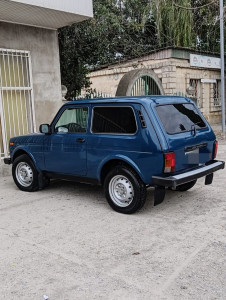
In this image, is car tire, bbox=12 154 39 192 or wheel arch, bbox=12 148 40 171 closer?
wheel arch, bbox=12 148 40 171

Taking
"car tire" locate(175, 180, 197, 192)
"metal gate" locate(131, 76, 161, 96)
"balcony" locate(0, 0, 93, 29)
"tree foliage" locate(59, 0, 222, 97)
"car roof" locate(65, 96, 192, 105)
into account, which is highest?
"tree foliage" locate(59, 0, 222, 97)

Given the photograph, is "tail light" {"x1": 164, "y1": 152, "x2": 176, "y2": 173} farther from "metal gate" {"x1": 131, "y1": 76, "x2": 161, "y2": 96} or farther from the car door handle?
"metal gate" {"x1": 131, "y1": 76, "x2": 161, "y2": 96}

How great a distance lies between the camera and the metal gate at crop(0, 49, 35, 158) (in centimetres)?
891

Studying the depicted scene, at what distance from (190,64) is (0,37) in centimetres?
1065

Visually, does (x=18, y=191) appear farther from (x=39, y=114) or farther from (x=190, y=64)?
(x=190, y=64)

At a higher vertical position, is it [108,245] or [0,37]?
[0,37]

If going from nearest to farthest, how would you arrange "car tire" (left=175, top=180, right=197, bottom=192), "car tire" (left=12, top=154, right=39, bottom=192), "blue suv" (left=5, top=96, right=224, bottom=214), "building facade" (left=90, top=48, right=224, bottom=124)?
"blue suv" (left=5, top=96, right=224, bottom=214) < "car tire" (left=175, top=180, right=197, bottom=192) < "car tire" (left=12, top=154, right=39, bottom=192) < "building facade" (left=90, top=48, right=224, bottom=124)

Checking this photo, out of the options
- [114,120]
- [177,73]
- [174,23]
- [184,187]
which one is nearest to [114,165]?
[114,120]

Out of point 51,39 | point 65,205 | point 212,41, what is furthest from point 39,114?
point 212,41

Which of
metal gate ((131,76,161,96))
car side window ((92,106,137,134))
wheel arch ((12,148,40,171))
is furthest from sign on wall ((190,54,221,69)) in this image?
Result: car side window ((92,106,137,134))

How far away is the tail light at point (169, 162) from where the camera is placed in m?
4.63

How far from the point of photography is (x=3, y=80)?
29.2 feet

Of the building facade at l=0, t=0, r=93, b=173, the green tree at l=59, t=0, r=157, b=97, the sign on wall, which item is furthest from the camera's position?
the sign on wall

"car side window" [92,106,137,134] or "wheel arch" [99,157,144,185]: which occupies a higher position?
"car side window" [92,106,137,134]
